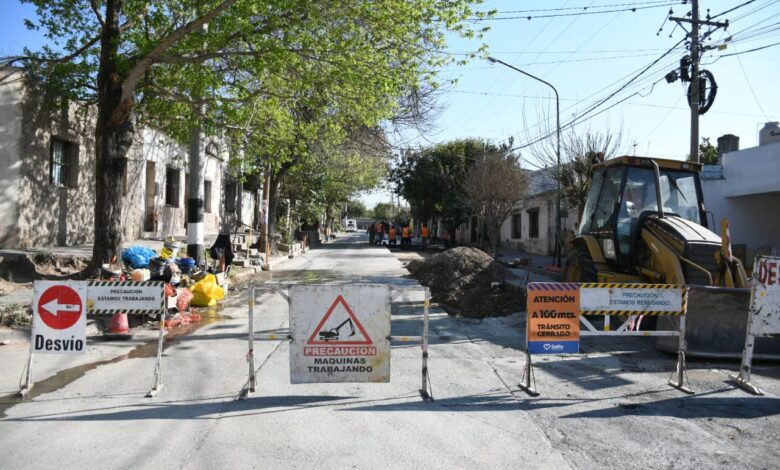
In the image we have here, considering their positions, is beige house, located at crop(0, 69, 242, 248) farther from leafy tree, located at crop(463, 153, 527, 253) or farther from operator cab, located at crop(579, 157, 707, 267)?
leafy tree, located at crop(463, 153, 527, 253)

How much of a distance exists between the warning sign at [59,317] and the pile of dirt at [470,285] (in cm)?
716

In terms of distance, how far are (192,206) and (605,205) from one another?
9372 millimetres

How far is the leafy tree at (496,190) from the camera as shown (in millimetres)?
26625

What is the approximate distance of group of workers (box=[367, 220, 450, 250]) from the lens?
131 ft

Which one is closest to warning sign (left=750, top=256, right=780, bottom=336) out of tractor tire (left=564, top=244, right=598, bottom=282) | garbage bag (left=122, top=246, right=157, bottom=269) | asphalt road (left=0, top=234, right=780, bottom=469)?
asphalt road (left=0, top=234, right=780, bottom=469)

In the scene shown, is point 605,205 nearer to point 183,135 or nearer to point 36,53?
point 183,135

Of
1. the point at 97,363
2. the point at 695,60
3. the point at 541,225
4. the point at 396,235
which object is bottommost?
the point at 97,363

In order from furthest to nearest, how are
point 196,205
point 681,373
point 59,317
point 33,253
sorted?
point 196,205
point 33,253
point 681,373
point 59,317

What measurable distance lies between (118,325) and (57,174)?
823 centimetres

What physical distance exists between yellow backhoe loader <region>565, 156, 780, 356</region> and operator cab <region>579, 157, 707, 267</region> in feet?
0.05

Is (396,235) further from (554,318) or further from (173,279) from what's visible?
(554,318)

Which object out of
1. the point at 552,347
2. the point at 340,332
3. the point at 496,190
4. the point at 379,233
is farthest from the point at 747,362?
the point at 379,233

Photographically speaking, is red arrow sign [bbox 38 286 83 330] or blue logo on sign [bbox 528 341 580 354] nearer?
red arrow sign [bbox 38 286 83 330]

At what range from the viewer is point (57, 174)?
49.4 feet
